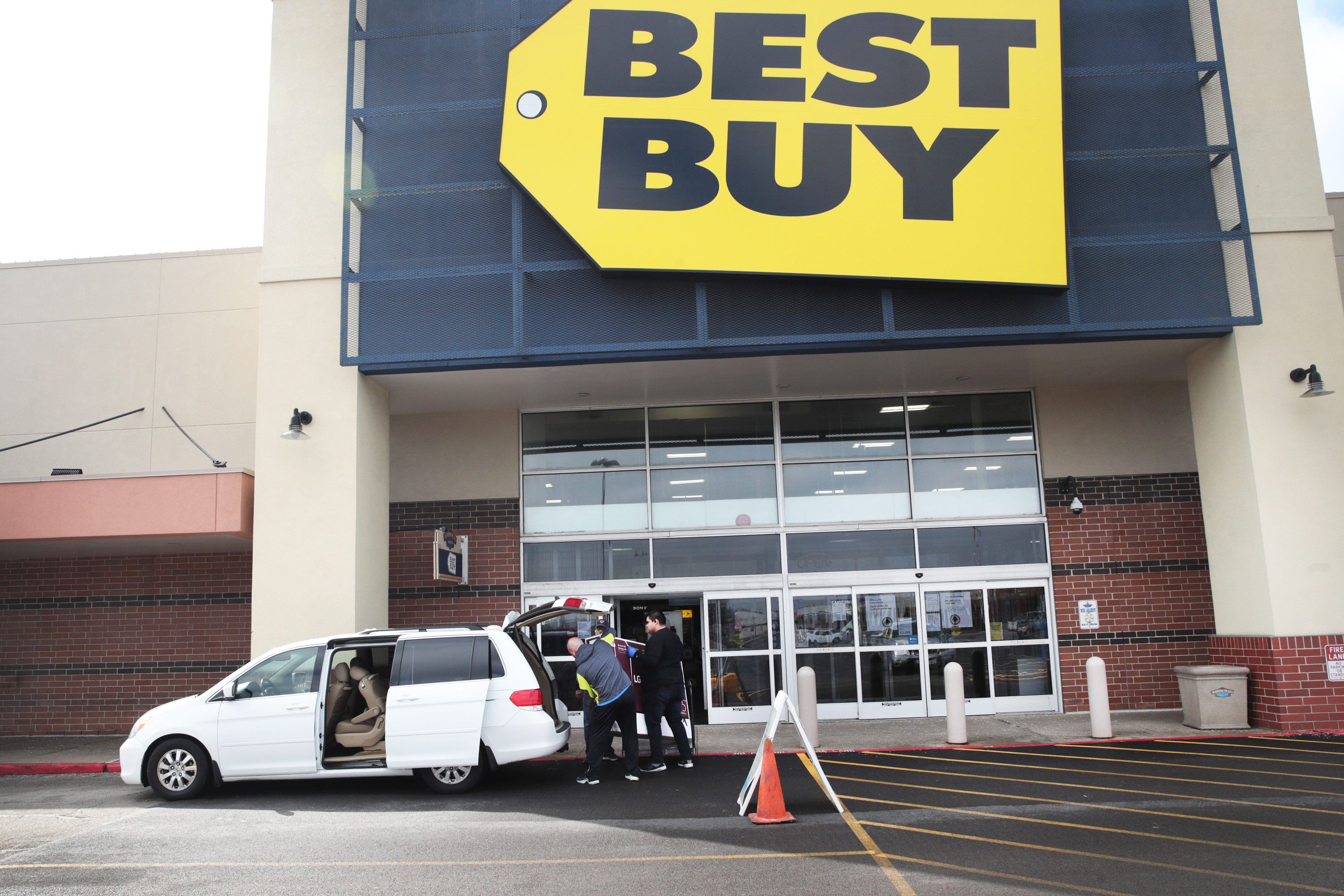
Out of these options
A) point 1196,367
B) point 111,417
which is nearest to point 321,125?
point 111,417

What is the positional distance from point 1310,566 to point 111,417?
58.7 ft

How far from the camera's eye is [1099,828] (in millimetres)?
7547

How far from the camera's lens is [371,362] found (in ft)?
43.4

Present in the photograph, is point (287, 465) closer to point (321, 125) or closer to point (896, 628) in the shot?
point (321, 125)

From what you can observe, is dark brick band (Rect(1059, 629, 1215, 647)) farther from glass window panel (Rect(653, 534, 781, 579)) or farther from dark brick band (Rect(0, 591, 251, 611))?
dark brick band (Rect(0, 591, 251, 611))

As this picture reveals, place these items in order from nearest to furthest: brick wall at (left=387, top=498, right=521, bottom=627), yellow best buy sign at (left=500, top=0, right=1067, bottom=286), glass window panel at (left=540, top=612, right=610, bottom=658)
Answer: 1. yellow best buy sign at (left=500, top=0, right=1067, bottom=286)
2. glass window panel at (left=540, top=612, right=610, bottom=658)
3. brick wall at (left=387, top=498, right=521, bottom=627)

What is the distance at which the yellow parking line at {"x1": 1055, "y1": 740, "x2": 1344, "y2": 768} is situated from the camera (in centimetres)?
1009

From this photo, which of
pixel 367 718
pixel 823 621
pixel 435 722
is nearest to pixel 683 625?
pixel 823 621

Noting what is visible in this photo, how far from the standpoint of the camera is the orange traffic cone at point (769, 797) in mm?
8094

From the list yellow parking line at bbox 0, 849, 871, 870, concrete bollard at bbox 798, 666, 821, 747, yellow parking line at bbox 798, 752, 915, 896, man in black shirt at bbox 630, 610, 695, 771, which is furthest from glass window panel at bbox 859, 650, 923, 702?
yellow parking line at bbox 0, 849, 871, 870

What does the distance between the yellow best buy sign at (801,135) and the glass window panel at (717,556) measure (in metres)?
4.44

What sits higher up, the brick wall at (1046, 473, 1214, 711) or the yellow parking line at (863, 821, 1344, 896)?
the brick wall at (1046, 473, 1214, 711)

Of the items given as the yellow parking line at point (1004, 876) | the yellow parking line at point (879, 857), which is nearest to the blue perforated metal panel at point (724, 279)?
the yellow parking line at point (879, 857)

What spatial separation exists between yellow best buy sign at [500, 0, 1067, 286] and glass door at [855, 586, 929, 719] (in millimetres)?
5063
